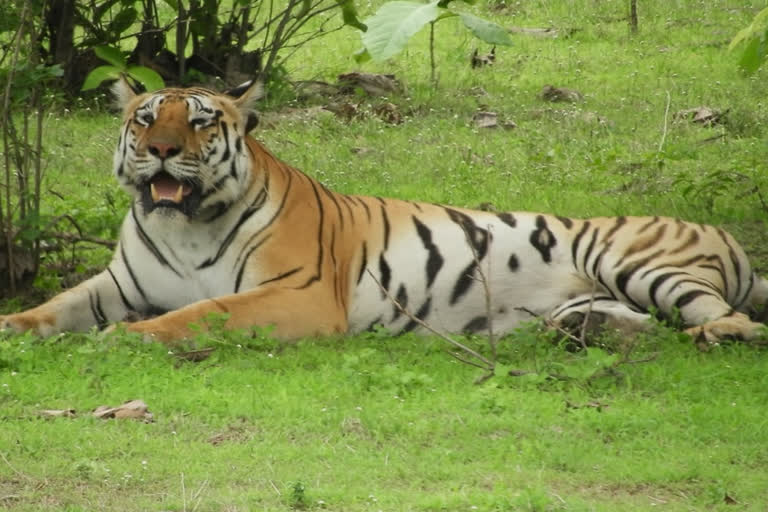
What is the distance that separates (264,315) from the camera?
6648 millimetres

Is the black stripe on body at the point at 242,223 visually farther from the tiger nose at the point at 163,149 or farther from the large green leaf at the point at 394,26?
the large green leaf at the point at 394,26

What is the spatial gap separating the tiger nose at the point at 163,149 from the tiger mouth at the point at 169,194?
4.2 inches

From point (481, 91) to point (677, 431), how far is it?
8.16 metres

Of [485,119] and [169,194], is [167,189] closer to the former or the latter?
[169,194]

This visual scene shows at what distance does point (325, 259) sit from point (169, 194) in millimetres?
838

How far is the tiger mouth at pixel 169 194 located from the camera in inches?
271

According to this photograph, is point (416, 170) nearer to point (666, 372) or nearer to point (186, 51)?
point (186, 51)

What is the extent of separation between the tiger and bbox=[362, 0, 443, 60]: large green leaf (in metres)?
3.69

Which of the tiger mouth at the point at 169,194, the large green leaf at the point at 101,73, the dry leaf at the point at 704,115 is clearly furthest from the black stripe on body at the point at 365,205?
the dry leaf at the point at 704,115

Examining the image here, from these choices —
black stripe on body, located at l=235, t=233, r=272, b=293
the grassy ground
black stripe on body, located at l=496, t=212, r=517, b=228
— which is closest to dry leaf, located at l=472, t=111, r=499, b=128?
the grassy ground

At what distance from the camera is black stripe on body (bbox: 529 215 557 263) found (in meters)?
7.54

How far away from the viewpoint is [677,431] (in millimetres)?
5242

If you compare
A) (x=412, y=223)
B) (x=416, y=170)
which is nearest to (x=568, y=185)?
(x=416, y=170)

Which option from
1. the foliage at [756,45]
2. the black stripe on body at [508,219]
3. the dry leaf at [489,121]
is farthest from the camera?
the dry leaf at [489,121]
